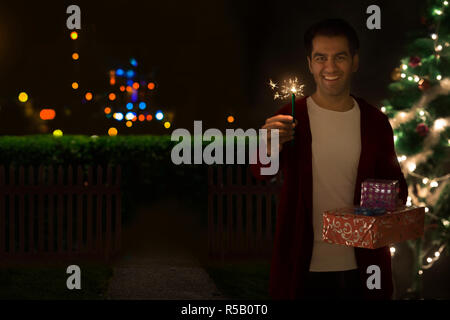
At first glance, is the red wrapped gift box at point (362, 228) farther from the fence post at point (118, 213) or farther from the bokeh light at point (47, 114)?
the bokeh light at point (47, 114)

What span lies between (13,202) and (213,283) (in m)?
3.44

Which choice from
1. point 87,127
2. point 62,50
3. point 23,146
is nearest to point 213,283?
point 23,146

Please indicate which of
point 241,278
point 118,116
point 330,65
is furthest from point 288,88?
point 118,116

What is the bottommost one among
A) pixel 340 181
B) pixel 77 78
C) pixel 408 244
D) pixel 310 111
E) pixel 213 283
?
pixel 213 283

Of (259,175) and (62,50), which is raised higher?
(62,50)

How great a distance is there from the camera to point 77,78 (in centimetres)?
1961

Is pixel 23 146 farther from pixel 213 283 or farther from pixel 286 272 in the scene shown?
pixel 286 272

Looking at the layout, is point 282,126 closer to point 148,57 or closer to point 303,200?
point 303,200

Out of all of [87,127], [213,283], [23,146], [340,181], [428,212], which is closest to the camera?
[340,181]

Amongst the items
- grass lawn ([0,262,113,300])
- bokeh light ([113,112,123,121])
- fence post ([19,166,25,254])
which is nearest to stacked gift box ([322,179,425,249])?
grass lawn ([0,262,113,300])

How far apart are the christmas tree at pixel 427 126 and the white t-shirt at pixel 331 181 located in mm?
3786

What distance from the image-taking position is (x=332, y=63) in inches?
154

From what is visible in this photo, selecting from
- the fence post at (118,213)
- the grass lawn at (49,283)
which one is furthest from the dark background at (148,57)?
the grass lawn at (49,283)

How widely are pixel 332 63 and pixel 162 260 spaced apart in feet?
19.9
